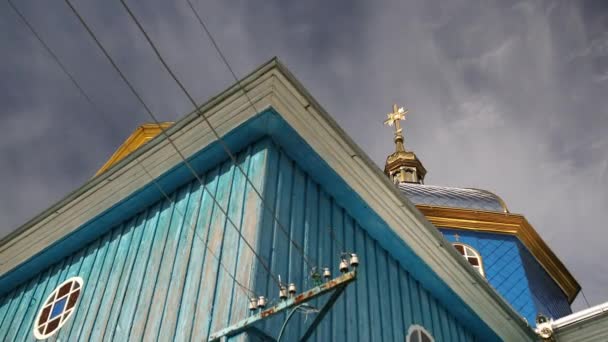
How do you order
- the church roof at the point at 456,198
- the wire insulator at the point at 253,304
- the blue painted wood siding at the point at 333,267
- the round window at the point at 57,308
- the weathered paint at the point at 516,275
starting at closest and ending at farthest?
1. the wire insulator at the point at 253,304
2. the blue painted wood siding at the point at 333,267
3. the round window at the point at 57,308
4. the weathered paint at the point at 516,275
5. the church roof at the point at 456,198

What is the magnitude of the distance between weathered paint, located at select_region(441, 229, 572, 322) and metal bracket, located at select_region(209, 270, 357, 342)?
28.6 feet

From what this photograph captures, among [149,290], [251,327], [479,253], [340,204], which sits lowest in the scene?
[251,327]

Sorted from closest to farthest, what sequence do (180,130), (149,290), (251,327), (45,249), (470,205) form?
(251,327)
(149,290)
(180,130)
(45,249)
(470,205)

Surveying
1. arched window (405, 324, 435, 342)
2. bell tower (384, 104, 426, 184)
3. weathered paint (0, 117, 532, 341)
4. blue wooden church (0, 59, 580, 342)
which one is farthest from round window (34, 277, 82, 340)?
bell tower (384, 104, 426, 184)

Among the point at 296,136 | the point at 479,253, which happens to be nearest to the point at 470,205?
the point at 479,253

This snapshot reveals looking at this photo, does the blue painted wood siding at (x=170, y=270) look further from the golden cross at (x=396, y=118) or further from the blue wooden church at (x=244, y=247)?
the golden cross at (x=396, y=118)

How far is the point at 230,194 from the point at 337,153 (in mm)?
1172

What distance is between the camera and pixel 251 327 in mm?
4574

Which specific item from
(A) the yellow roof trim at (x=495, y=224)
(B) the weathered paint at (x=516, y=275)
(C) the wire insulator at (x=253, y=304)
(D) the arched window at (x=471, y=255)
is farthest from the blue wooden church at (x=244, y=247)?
(A) the yellow roof trim at (x=495, y=224)

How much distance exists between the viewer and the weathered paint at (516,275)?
12.4 metres

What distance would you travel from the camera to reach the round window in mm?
6569

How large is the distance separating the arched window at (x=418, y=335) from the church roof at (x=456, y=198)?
742cm

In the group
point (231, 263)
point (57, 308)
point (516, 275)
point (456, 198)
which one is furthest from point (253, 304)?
point (456, 198)

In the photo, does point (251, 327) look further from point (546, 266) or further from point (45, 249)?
point (546, 266)
